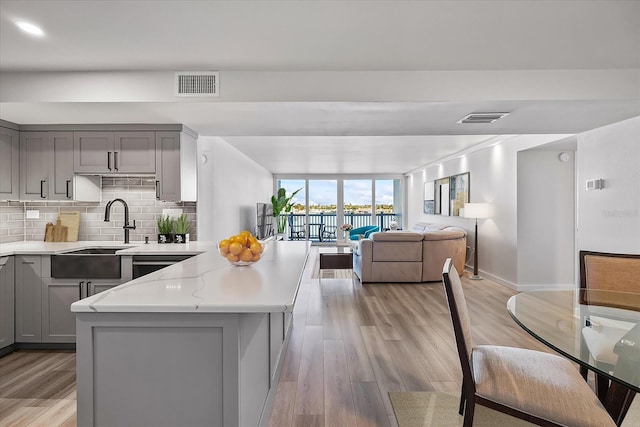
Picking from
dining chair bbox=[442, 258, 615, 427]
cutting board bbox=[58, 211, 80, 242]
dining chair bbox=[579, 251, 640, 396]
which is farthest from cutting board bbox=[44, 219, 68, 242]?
dining chair bbox=[579, 251, 640, 396]

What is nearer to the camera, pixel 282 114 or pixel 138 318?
pixel 138 318

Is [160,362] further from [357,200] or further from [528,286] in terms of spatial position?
[357,200]

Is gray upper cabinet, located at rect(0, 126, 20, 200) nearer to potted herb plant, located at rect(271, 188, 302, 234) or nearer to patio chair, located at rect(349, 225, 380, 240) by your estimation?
potted herb plant, located at rect(271, 188, 302, 234)

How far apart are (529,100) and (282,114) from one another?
2.04 m

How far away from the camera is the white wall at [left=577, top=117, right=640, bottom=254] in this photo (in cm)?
359

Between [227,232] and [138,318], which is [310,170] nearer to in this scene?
[227,232]

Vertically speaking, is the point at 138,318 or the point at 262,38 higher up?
the point at 262,38

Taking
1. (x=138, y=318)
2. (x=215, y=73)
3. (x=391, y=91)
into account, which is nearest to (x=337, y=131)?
(x=391, y=91)

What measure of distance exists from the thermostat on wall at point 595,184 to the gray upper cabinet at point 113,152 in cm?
473

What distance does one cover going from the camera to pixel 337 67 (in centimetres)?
285

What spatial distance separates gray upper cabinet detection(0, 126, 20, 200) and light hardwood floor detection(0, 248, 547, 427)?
1.52 meters

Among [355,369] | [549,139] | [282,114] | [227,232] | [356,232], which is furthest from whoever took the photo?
[356,232]

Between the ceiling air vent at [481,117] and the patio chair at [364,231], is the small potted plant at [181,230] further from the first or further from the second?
the patio chair at [364,231]

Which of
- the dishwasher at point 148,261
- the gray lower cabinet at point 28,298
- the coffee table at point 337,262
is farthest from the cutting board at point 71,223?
the coffee table at point 337,262
